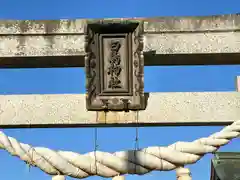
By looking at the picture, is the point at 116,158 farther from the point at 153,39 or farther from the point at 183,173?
the point at 153,39

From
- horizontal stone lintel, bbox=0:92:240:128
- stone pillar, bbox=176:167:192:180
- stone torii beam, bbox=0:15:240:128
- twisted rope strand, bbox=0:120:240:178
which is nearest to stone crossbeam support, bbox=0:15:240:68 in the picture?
stone torii beam, bbox=0:15:240:128

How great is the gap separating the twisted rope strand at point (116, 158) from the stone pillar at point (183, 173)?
0.04 meters

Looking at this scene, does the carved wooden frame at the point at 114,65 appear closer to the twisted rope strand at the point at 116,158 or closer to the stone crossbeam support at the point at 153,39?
the stone crossbeam support at the point at 153,39

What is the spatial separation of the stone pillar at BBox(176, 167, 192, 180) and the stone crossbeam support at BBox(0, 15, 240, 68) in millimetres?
957

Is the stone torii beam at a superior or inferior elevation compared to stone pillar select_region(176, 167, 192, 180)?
superior

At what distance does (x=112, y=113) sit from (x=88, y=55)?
1.68ft

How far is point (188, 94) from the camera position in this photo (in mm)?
3805

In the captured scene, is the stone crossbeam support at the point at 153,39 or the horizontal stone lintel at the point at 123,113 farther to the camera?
the stone crossbeam support at the point at 153,39

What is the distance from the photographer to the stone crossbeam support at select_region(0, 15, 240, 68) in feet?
12.6

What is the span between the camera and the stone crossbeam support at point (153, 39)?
3.83 metres

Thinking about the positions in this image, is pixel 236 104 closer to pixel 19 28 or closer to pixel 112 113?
pixel 112 113

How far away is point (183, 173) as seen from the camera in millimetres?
3545

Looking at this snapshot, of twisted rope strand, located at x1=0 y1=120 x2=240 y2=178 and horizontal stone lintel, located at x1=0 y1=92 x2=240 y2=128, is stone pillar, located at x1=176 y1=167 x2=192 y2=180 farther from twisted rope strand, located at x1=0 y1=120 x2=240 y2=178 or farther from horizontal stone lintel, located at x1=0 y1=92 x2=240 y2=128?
horizontal stone lintel, located at x1=0 y1=92 x2=240 y2=128

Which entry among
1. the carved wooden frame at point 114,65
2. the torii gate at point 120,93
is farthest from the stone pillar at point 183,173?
the carved wooden frame at point 114,65
